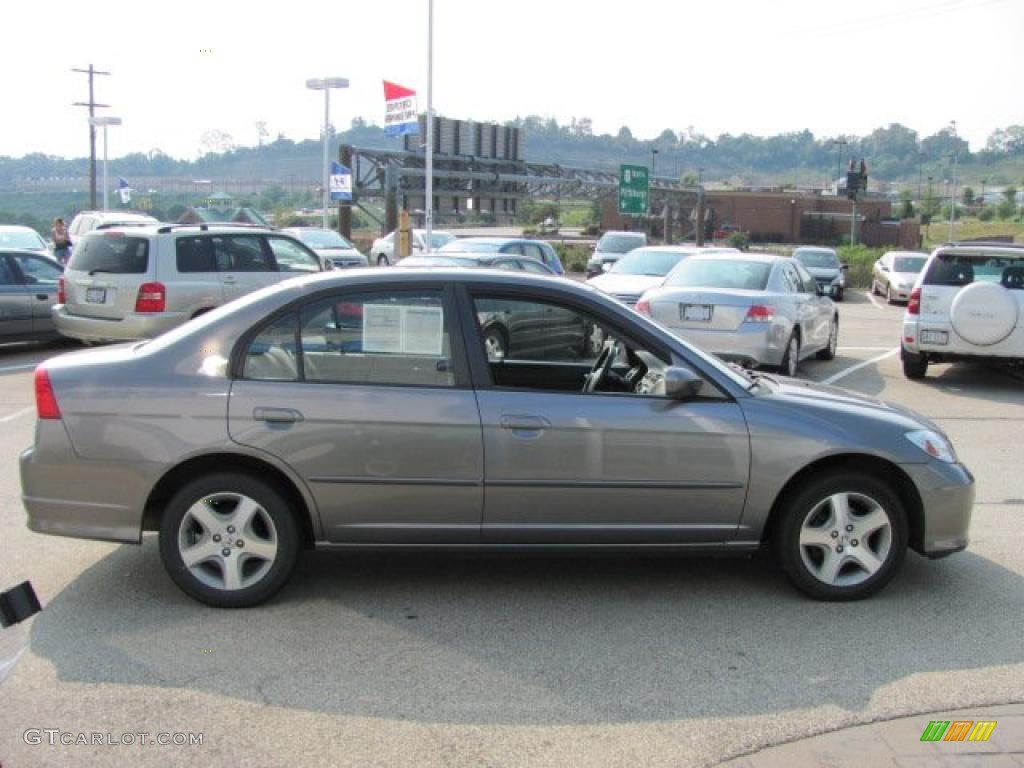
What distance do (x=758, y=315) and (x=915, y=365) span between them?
2818mm

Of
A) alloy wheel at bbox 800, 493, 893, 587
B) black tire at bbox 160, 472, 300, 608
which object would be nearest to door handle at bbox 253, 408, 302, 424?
black tire at bbox 160, 472, 300, 608

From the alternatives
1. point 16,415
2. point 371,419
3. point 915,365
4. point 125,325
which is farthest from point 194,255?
point 915,365

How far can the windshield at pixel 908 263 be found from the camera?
1165 inches

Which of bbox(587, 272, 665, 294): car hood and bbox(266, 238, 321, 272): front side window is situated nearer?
bbox(266, 238, 321, 272): front side window

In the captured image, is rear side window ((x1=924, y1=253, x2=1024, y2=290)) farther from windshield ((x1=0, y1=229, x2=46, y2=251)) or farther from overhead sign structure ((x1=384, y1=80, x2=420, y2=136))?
overhead sign structure ((x1=384, y1=80, x2=420, y2=136))

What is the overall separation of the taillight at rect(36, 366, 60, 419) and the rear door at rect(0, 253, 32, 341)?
9.60 m

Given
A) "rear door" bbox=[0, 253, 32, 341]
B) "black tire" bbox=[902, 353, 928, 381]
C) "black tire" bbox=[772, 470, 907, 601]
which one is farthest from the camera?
"rear door" bbox=[0, 253, 32, 341]

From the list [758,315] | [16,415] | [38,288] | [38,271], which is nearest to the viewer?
[16,415]

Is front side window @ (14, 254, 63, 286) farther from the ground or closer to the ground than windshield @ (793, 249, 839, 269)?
closer to the ground

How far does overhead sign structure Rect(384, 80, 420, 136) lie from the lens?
2788 cm

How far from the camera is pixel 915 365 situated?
13.0 meters

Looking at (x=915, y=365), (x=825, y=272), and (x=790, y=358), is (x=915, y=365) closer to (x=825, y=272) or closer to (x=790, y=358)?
(x=790, y=358)

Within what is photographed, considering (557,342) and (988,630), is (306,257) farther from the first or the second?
(988,630)

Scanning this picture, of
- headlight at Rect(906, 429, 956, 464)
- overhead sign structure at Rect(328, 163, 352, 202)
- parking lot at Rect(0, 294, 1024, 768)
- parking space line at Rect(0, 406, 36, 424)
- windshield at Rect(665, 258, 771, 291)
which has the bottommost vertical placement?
parking lot at Rect(0, 294, 1024, 768)
